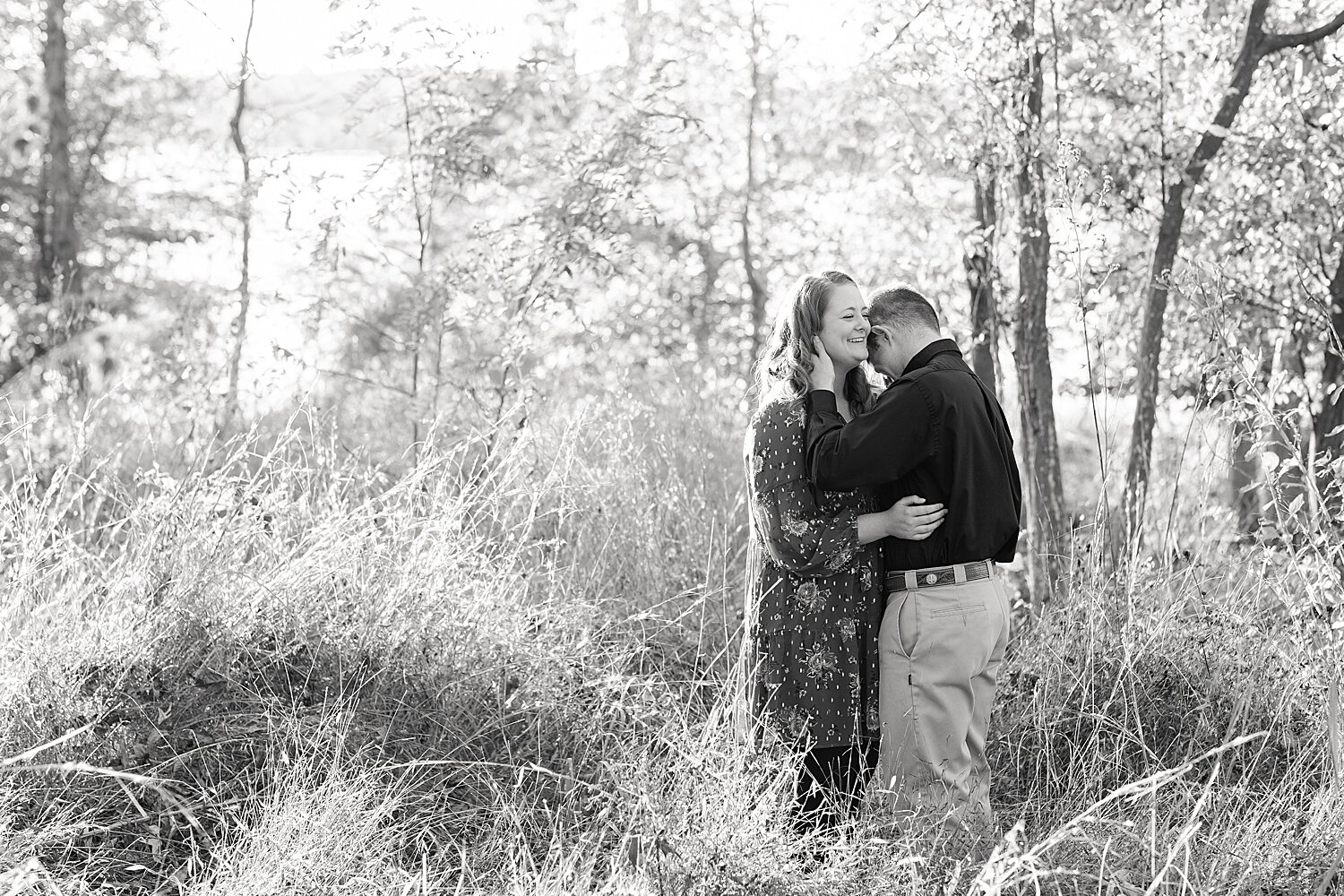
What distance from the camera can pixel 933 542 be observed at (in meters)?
3.55

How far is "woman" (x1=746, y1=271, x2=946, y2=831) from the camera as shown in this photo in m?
3.54

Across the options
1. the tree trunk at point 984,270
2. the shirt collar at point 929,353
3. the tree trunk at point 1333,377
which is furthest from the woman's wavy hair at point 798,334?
the tree trunk at point 1333,377

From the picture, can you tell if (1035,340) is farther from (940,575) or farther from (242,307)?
(242,307)

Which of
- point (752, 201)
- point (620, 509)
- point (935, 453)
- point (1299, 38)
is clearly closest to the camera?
point (935, 453)

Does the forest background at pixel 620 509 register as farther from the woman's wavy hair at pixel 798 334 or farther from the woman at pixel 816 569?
the woman's wavy hair at pixel 798 334

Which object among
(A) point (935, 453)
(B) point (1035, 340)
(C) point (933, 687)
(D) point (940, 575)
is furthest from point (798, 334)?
(B) point (1035, 340)

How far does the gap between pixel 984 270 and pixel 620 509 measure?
2638 millimetres

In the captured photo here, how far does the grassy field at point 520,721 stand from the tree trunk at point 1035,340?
3.16 ft

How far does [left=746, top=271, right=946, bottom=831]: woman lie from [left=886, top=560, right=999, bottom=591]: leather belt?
0.08 meters

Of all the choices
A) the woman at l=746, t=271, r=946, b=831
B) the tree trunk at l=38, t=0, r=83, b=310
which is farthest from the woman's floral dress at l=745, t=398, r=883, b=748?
the tree trunk at l=38, t=0, r=83, b=310

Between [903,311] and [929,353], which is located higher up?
[903,311]

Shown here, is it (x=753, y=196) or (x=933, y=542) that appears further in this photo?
(x=753, y=196)

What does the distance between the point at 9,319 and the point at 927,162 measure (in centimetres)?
941

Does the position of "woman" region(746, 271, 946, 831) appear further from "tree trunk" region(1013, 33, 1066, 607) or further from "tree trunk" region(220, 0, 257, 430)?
"tree trunk" region(220, 0, 257, 430)
